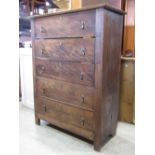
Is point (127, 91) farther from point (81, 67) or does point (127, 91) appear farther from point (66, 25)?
point (66, 25)

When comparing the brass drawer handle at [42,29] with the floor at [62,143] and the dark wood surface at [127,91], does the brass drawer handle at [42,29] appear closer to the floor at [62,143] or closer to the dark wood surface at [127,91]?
the dark wood surface at [127,91]

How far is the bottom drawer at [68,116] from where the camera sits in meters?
A: 1.95

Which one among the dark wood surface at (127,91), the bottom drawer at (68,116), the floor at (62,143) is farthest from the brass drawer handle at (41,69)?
the dark wood surface at (127,91)

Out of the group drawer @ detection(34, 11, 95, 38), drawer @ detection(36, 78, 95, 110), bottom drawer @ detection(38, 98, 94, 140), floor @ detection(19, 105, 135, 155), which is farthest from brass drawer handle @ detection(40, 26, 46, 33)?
floor @ detection(19, 105, 135, 155)

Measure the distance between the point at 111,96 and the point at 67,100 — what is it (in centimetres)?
49

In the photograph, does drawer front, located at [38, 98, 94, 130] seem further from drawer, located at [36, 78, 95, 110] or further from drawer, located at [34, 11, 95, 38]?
drawer, located at [34, 11, 95, 38]

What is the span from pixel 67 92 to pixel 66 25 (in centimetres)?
72

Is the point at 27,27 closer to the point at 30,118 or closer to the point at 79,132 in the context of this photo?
the point at 30,118

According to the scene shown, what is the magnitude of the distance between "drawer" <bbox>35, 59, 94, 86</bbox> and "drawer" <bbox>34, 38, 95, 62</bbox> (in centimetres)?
6

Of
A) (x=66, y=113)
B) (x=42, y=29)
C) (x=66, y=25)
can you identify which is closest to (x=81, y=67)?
(x=66, y=25)

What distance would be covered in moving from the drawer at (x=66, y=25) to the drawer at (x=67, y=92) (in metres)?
0.54

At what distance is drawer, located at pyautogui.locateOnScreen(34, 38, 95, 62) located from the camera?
181 centimetres
